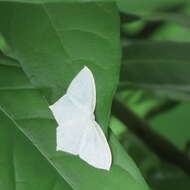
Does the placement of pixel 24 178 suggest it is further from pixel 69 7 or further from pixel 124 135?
pixel 124 135

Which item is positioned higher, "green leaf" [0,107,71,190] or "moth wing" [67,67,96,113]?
"moth wing" [67,67,96,113]

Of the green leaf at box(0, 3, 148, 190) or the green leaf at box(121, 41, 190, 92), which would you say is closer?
the green leaf at box(0, 3, 148, 190)

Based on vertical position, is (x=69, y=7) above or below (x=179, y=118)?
above

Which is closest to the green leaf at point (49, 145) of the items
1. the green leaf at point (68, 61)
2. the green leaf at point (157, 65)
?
the green leaf at point (68, 61)

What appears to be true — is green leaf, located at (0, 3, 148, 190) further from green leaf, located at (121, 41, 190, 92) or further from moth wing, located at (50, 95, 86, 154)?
green leaf, located at (121, 41, 190, 92)

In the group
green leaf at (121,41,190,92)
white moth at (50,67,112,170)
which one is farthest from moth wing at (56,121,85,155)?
green leaf at (121,41,190,92)

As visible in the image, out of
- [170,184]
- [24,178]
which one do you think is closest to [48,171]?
[24,178]

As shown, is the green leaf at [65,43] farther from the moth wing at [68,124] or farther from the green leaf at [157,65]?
the green leaf at [157,65]

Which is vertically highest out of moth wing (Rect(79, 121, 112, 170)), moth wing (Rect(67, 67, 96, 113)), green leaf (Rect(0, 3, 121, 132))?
green leaf (Rect(0, 3, 121, 132))
